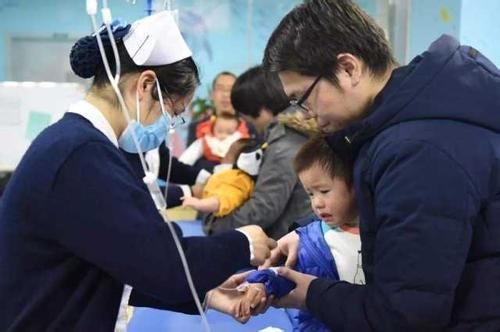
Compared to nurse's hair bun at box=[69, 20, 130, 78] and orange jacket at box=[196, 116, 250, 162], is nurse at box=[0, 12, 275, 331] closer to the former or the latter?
nurse's hair bun at box=[69, 20, 130, 78]

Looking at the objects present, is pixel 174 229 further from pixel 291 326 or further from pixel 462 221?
pixel 291 326

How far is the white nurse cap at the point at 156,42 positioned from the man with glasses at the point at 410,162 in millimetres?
233

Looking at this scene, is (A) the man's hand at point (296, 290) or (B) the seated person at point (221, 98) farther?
(B) the seated person at point (221, 98)

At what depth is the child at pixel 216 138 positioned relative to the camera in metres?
3.46

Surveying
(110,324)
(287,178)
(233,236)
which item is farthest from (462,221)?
(287,178)

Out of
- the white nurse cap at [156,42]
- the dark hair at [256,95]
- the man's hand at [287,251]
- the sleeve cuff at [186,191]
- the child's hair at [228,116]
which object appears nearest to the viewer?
the white nurse cap at [156,42]

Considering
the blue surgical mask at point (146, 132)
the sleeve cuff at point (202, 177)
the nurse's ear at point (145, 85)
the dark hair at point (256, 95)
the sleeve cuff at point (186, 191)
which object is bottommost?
the sleeve cuff at point (202, 177)

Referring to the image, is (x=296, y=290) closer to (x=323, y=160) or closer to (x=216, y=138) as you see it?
(x=323, y=160)

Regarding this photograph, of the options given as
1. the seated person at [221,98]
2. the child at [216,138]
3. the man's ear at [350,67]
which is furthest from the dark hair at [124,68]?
the seated person at [221,98]

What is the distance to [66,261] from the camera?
1.00 m

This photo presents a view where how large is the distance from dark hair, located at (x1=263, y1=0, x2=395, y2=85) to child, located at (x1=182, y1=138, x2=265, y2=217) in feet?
4.03

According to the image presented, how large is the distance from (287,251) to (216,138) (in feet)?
7.16

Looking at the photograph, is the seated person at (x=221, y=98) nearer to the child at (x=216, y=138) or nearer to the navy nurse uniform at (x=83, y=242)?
the child at (x=216, y=138)

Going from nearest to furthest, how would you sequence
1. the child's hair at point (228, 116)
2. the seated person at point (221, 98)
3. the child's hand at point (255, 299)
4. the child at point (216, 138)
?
1. the child's hand at point (255, 299)
2. the child at point (216, 138)
3. the child's hair at point (228, 116)
4. the seated person at point (221, 98)
